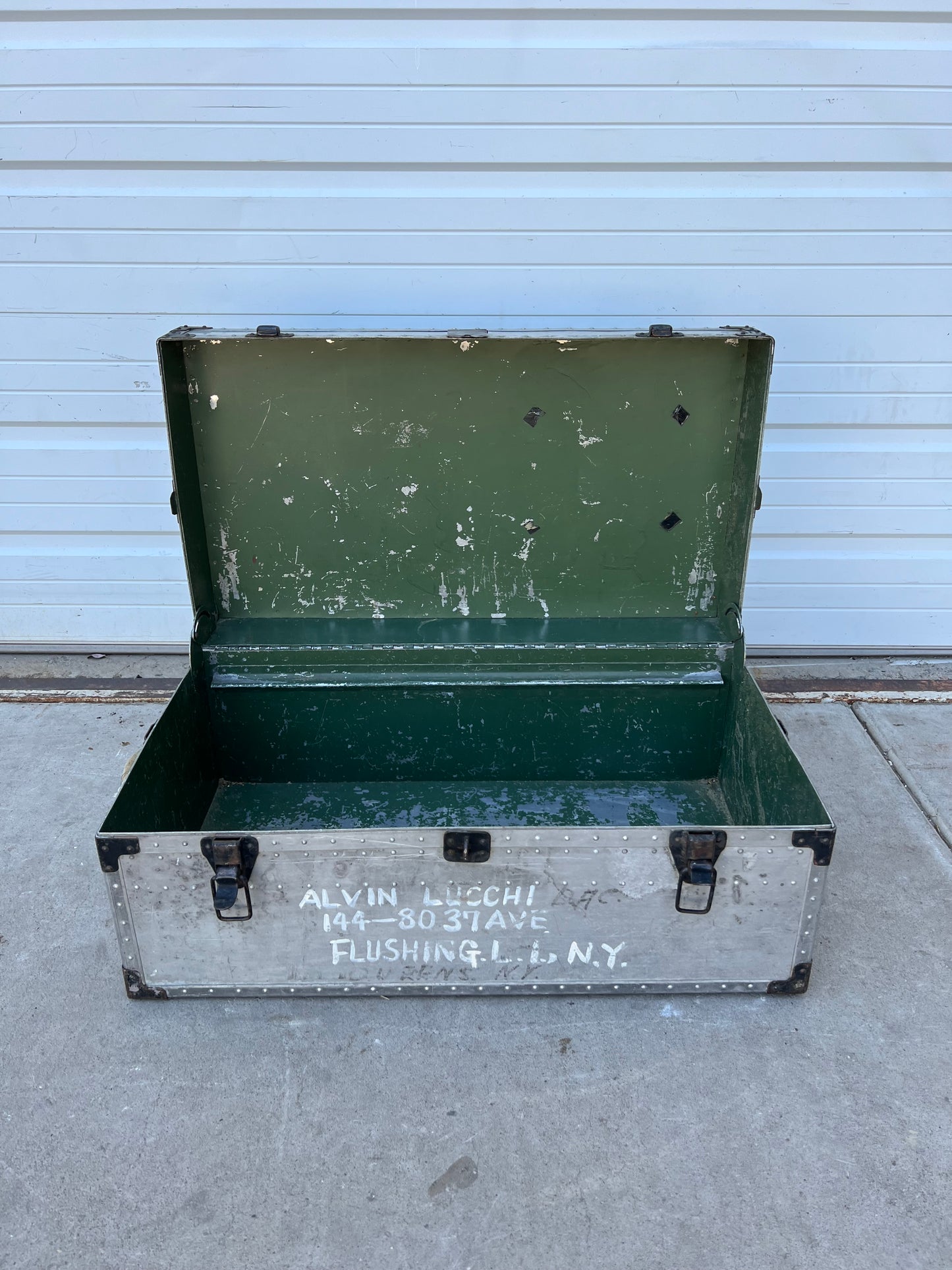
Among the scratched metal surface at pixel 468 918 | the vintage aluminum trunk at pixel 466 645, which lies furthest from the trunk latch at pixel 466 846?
the vintage aluminum trunk at pixel 466 645

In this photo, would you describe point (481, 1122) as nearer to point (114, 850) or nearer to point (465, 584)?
point (114, 850)

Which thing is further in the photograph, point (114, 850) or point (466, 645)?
point (466, 645)

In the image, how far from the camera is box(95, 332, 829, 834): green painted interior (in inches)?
101

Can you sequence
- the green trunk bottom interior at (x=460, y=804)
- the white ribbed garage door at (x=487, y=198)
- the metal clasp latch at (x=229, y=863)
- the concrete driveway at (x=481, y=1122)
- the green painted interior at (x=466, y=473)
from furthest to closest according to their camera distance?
the white ribbed garage door at (x=487, y=198)
the green trunk bottom interior at (x=460, y=804)
the green painted interior at (x=466, y=473)
the metal clasp latch at (x=229, y=863)
the concrete driveway at (x=481, y=1122)

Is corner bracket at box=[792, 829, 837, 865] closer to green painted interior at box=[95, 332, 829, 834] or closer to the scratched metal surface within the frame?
the scratched metal surface

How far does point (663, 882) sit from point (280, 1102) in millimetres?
1000

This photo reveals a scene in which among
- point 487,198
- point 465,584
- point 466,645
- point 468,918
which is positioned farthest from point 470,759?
point 487,198

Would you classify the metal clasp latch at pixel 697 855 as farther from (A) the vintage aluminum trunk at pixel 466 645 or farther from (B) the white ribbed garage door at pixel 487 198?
(B) the white ribbed garage door at pixel 487 198

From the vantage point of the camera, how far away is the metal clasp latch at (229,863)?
6.31ft

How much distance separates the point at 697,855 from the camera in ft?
6.39

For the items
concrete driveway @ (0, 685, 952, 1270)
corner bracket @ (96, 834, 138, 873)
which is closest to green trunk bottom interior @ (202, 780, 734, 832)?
concrete driveway @ (0, 685, 952, 1270)

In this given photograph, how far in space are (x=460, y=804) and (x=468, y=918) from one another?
789 mm

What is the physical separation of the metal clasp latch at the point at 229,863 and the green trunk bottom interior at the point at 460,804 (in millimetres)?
734

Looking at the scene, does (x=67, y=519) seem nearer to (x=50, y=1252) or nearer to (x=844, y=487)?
(x=50, y=1252)
